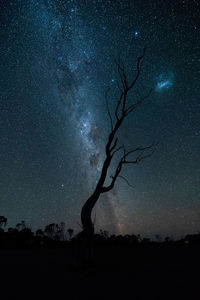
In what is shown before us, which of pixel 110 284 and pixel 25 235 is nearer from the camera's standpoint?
pixel 110 284

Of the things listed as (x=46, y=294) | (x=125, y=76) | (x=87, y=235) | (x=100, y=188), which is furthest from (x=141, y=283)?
(x=125, y=76)

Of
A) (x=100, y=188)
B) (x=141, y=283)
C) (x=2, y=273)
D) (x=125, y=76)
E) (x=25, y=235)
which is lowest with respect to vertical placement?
(x=141, y=283)

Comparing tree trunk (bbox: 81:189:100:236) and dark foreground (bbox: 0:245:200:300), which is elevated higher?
tree trunk (bbox: 81:189:100:236)

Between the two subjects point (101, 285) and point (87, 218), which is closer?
point (101, 285)

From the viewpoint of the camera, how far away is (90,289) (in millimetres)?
5590

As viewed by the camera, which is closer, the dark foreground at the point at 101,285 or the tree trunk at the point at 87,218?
the dark foreground at the point at 101,285

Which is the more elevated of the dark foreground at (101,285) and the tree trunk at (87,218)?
the tree trunk at (87,218)

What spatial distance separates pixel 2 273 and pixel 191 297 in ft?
20.7

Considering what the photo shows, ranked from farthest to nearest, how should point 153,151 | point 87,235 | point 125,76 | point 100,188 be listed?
point 153,151
point 125,76
point 100,188
point 87,235

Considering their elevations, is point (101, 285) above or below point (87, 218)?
below

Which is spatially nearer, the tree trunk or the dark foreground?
the dark foreground

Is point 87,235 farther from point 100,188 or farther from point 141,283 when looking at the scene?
point 141,283

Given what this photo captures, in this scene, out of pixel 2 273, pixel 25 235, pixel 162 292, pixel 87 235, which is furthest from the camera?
pixel 25 235

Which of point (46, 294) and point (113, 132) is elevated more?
point (113, 132)
